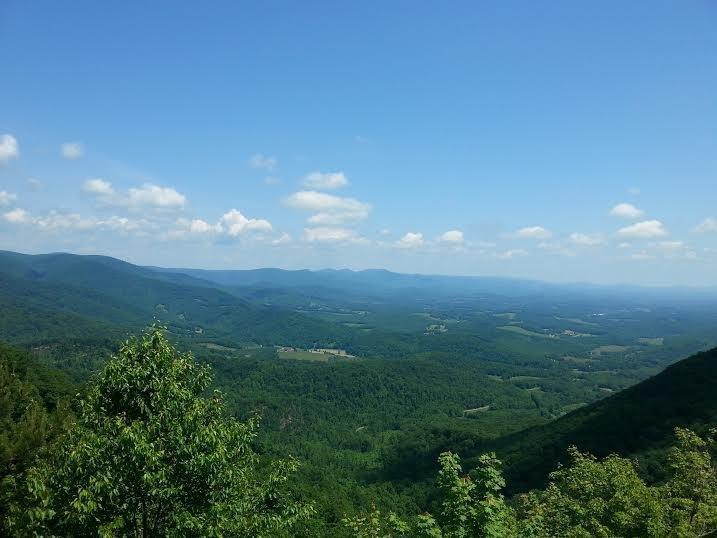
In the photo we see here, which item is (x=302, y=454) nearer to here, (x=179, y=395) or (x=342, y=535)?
(x=342, y=535)

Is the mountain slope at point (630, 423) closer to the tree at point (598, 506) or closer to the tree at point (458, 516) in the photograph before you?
the tree at point (598, 506)

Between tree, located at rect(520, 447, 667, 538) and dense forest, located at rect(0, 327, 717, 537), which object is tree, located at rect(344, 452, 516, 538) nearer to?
dense forest, located at rect(0, 327, 717, 537)

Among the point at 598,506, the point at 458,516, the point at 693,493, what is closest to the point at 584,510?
the point at 598,506

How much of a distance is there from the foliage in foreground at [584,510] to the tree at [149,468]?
4451mm

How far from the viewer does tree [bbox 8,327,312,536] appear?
36.7ft

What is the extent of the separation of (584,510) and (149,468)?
17459 millimetres

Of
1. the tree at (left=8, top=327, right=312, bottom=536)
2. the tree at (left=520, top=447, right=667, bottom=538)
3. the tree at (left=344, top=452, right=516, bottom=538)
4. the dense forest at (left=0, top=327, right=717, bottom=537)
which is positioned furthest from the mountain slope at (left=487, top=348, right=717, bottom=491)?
the tree at (left=8, top=327, right=312, bottom=536)

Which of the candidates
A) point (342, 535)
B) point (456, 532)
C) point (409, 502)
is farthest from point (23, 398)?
point (409, 502)

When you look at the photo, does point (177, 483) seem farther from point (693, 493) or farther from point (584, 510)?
point (693, 493)

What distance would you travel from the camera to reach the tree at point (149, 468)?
11195mm

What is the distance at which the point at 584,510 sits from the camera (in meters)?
18.0

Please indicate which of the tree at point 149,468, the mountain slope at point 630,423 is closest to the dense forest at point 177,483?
the tree at point 149,468

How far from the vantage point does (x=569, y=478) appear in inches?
902

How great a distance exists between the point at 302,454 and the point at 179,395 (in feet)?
542
